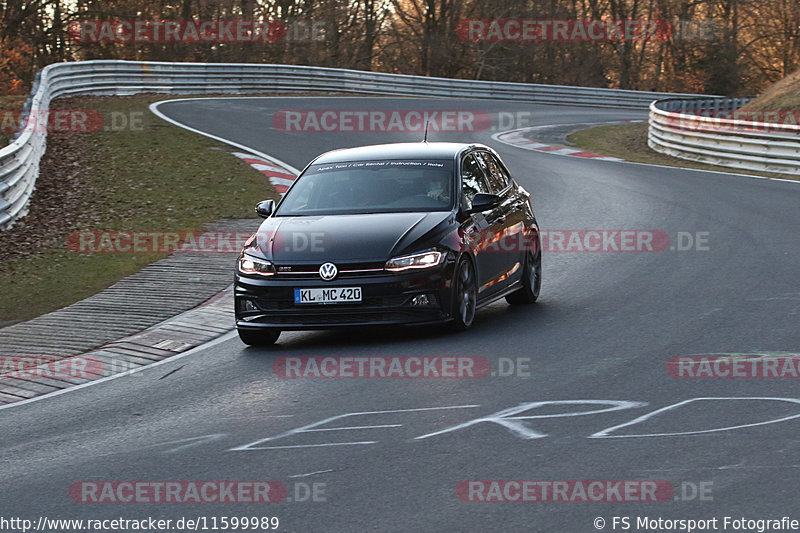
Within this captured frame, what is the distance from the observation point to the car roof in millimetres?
11117

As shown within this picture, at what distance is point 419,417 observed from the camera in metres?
7.25

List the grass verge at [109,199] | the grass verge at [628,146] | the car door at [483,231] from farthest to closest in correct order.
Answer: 1. the grass verge at [628,146]
2. the grass verge at [109,199]
3. the car door at [483,231]

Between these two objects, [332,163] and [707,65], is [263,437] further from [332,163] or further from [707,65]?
[707,65]

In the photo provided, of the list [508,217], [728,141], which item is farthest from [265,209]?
[728,141]

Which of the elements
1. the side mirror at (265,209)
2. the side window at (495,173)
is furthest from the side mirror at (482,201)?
the side mirror at (265,209)

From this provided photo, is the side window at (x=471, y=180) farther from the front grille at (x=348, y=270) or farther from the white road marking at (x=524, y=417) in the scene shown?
the white road marking at (x=524, y=417)

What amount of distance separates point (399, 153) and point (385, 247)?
1.87m

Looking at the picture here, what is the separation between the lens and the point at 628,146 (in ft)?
102

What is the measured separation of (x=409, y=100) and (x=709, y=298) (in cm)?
2725

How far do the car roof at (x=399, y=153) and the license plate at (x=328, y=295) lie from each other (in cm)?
206

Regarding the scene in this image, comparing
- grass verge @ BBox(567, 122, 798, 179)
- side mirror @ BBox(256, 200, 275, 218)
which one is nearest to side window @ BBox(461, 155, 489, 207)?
side mirror @ BBox(256, 200, 275, 218)

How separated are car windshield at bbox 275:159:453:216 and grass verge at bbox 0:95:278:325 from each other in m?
3.30

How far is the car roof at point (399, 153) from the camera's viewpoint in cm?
1112

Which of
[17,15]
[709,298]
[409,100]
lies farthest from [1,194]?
[17,15]
